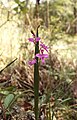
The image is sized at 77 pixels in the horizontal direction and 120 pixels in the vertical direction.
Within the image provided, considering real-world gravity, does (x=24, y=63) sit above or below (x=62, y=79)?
above

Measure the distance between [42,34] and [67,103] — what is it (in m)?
0.75

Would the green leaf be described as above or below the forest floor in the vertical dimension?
below

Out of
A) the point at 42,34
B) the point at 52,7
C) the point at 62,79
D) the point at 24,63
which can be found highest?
the point at 52,7

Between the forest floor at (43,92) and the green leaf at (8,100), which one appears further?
the forest floor at (43,92)

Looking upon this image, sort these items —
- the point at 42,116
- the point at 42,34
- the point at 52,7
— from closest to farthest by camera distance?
the point at 42,116 < the point at 42,34 < the point at 52,7

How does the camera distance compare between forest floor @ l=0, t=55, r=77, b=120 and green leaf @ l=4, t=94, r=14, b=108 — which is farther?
forest floor @ l=0, t=55, r=77, b=120

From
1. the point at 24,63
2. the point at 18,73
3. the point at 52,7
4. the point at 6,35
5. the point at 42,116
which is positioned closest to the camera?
the point at 42,116

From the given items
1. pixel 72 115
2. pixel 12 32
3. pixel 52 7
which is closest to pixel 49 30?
pixel 12 32

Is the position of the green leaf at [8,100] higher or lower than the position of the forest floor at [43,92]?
lower

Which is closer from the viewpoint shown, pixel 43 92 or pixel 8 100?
pixel 8 100

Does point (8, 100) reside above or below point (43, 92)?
below

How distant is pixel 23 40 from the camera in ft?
7.52

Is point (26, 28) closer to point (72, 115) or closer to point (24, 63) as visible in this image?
point (24, 63)

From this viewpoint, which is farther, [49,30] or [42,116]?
[49,30]
